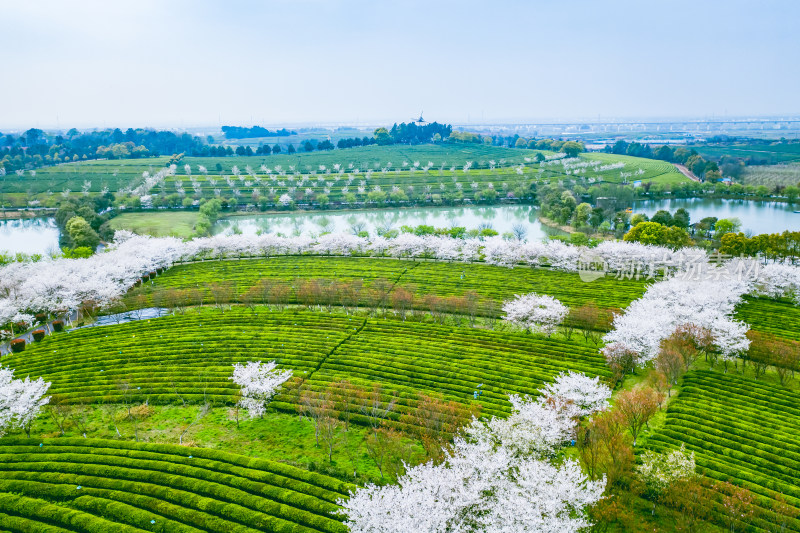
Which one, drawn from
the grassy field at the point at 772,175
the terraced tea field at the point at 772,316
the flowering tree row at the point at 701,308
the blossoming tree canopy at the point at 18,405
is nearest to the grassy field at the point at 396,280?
the flowering tree row at the point at 701,308

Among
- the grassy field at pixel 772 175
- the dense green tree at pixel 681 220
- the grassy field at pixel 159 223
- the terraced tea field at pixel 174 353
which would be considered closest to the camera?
the terraced tea field at pixel 174 353

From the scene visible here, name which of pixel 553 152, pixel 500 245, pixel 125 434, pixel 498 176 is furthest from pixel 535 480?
pixel 553 152

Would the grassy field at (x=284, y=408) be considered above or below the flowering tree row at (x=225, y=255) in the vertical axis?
below

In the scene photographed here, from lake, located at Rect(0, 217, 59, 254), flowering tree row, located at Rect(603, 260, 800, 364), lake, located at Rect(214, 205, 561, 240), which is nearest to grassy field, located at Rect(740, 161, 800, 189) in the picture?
lake, located at Rect(214, 205, 561, 240)

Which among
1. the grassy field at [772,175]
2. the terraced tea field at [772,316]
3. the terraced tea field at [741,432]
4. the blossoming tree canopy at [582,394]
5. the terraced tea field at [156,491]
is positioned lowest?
the terraced tea field at [741,432]

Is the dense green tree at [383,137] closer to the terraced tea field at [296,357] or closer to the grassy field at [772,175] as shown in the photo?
the grassy field at [772,175]

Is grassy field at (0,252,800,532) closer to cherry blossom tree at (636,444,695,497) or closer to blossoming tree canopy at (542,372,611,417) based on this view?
cherry blossom tree at (636,444,695,497)

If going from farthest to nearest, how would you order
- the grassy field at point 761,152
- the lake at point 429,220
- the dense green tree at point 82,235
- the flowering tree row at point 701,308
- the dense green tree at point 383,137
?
the dense green tree at point 383,137 → the grassy field at point 761,152 → the lake at point 429,220 → the dense green tree at point 82,235 → the flowering tree row at point 701,308
